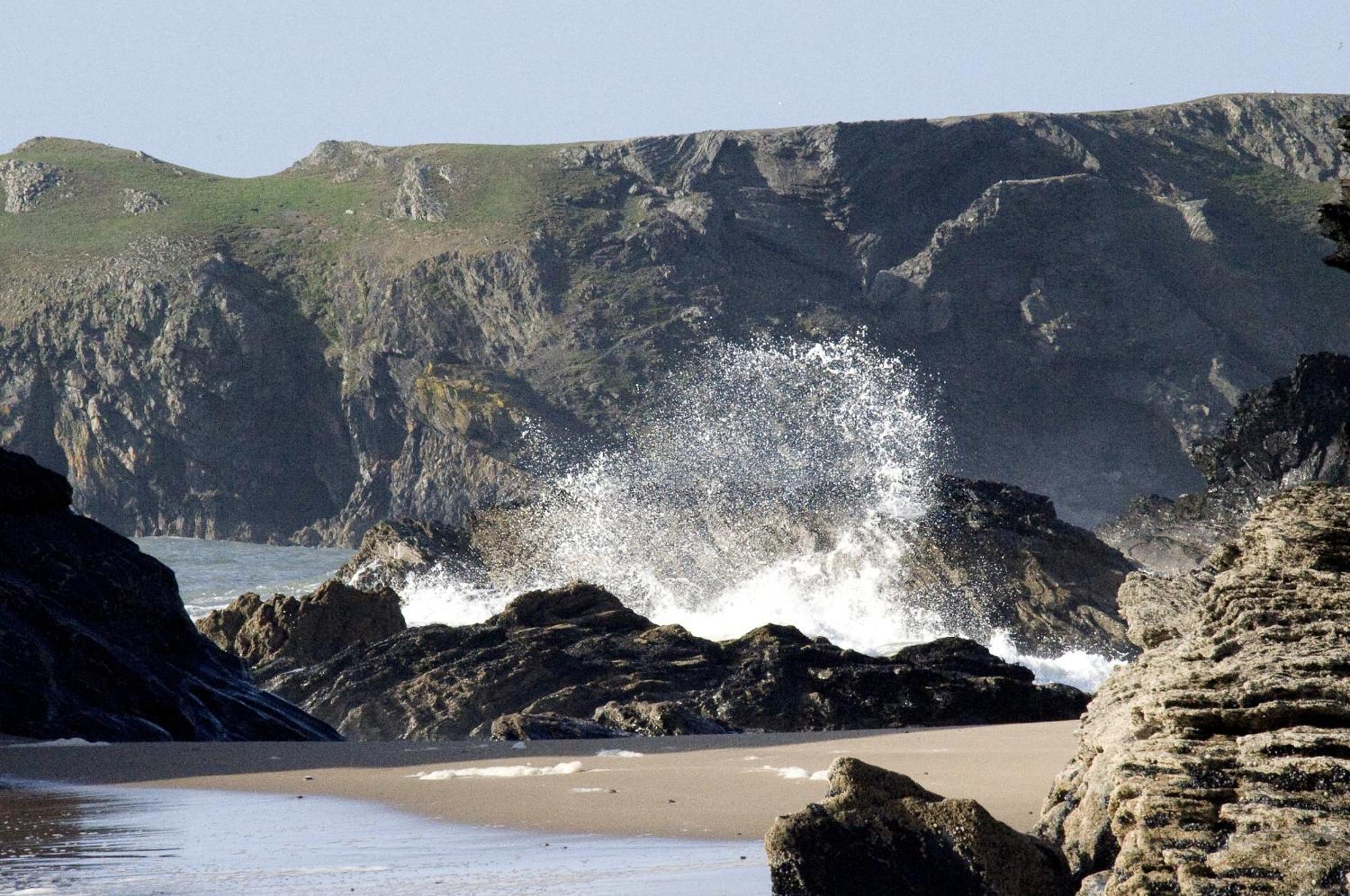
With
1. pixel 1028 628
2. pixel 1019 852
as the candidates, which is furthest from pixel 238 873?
pixel 1028 628

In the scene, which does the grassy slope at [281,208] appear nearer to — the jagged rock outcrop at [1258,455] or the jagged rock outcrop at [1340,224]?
the jagged rock outcrop at [1258,455]

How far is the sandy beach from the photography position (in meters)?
6.37

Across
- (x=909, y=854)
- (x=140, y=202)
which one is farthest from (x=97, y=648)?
(x=140, y=202)

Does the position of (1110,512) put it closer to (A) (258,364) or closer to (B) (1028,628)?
(A) (258,364)

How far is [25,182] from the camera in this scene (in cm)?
8888

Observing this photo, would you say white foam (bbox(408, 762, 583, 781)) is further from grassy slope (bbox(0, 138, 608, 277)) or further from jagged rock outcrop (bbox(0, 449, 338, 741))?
grassy slope (bbox(0, 138, 608, 277))

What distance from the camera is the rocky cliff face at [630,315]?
222ft

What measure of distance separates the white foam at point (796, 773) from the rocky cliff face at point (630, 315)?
182ft

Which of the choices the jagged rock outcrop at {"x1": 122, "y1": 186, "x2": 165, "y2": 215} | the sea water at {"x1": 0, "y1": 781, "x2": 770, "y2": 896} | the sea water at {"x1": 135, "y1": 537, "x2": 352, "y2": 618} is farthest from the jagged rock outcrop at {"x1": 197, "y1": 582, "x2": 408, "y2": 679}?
the jagged rock outcrop at {"x1": 122, "y1": 186, "x2": 165, "y2": 215}

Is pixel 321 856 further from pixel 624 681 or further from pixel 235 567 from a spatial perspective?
pixel 235 567

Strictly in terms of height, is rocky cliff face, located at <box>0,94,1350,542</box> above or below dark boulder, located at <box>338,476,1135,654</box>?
above

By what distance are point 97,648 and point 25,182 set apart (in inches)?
3357

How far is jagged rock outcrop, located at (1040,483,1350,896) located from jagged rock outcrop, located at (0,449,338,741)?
660cm

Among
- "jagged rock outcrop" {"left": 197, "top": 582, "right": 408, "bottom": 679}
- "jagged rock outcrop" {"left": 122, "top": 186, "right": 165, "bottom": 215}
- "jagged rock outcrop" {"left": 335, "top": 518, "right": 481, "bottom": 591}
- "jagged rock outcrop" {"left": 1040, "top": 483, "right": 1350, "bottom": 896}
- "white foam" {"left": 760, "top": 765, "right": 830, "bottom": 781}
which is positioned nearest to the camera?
"jagged rock outcrop" {"left": 1040, "top": 483, "right": 1350, "bottom": 896}
